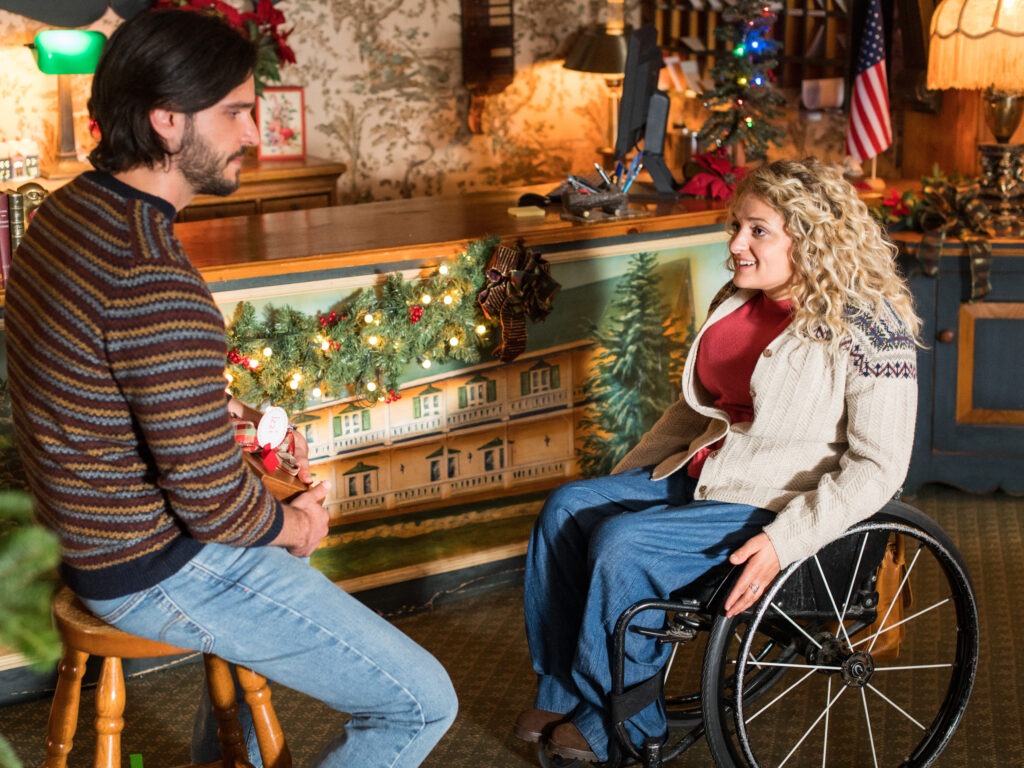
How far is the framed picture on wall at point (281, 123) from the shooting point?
548cm

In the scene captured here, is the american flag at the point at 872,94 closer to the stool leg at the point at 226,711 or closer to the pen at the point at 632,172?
the pen at the point at 632,172

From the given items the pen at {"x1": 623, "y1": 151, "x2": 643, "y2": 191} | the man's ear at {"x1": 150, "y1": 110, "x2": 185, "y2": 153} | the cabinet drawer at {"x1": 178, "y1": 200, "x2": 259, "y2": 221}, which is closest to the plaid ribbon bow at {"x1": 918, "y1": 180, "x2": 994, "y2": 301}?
the pen at {"x1": 623, "y1": 151, "x2": 643, "y2": 191}

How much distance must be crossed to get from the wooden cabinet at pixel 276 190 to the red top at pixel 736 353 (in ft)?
9.74

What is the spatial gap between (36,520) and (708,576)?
123 centimetres

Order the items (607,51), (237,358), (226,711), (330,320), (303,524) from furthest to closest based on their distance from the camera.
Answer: (607,51), (330,320), (237,358), (226,711), (303,524)

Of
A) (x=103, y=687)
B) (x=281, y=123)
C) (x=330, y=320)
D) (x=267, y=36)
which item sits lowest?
(x=103, y=687)

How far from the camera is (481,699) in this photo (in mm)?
3115

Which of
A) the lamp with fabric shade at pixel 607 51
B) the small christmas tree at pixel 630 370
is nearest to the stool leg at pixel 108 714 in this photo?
the small christmas tree at pixel 630 370

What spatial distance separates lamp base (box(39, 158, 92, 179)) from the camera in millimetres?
5078

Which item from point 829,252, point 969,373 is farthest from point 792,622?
point 969,373

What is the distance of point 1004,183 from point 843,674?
7.64 ft

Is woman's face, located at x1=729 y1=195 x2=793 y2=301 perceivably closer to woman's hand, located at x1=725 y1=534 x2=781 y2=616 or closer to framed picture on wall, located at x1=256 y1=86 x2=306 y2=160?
woman's hand, located at x1=725 y1=534 x2=781 y2=616

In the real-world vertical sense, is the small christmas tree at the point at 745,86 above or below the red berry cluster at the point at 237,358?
above

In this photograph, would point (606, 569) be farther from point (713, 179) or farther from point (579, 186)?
point (713, 179)
